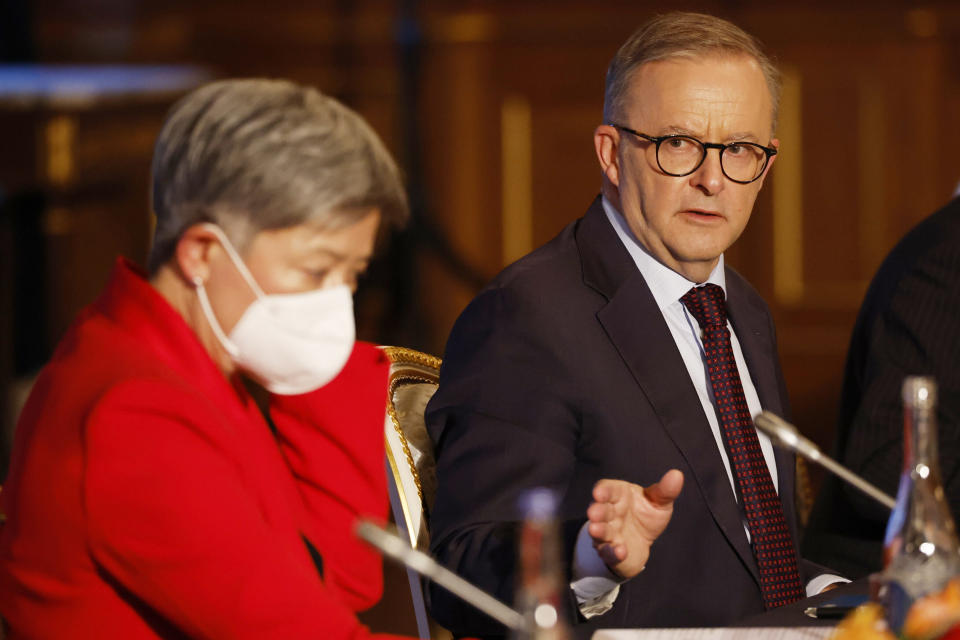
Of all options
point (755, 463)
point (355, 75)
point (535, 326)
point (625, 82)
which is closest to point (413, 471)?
point (535, 326)

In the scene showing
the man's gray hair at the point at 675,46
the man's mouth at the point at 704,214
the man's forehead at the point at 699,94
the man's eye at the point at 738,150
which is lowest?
the man's mouth at the point at 704,214

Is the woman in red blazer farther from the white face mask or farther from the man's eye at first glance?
the man's eye

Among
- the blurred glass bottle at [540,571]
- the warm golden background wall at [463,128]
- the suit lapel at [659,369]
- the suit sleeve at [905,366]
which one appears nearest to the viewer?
the blurred glass bottle at [540,571]

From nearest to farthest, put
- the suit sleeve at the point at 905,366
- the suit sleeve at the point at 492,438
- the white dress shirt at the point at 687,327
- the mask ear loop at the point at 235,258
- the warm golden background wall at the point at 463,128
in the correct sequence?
1. the mask ear loop at the point at 235,258
2. the suit sleeve at the point at 492,438
3. the white dress shirt at the point at 687,327
4. the suit sleeve at the point at 905,366
5. the warm golden background wall at the point at 463,128

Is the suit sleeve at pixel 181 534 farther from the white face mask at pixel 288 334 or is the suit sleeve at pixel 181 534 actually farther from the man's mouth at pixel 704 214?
the man's mouth at pixel 704 214

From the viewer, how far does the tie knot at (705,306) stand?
1.83 m

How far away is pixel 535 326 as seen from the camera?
170 centimetres

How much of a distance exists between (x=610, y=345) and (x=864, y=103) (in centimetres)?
429

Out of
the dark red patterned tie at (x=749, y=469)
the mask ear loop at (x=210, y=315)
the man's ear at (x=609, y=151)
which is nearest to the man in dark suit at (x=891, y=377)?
the dark red patterned tie at (x=749, y=469)

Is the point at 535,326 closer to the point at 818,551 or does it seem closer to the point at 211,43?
the point at 818,551

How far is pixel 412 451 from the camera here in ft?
5.81

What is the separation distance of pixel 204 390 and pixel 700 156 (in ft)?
2.94

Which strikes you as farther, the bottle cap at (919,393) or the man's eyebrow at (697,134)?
the man's eyebrow at (697,134)

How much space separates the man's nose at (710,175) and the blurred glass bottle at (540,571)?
105 centimetres
